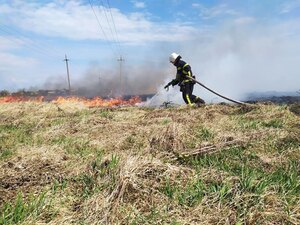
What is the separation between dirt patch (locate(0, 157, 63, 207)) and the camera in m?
3.72

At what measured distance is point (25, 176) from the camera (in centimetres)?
409

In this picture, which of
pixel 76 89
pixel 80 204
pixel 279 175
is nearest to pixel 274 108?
pixel 279 175

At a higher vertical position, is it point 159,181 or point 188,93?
point 188,93

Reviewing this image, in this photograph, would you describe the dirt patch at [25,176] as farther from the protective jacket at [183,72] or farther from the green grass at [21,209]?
the protective jacket at [183,72]

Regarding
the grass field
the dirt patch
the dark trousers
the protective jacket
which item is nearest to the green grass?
the grass field

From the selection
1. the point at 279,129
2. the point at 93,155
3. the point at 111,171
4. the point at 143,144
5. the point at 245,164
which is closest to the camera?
the point at 111,171

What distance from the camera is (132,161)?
4121mm

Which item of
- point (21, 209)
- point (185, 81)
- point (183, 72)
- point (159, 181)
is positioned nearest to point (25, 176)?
point (21, 209)

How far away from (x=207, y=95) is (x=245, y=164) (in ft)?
122

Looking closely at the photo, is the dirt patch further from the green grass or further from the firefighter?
the firefighter

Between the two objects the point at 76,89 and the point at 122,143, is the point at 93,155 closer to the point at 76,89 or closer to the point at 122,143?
the point at 122,143

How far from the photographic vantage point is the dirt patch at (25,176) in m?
3.72

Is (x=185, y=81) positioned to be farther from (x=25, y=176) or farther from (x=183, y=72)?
(x=25, y=176)

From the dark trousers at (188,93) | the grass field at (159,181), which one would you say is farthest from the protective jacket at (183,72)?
the grass field at (159,181)
